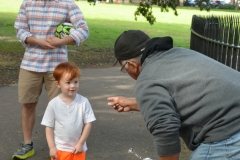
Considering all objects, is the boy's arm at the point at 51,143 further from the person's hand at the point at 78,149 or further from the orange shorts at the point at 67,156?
the person's hand at the point at 78,149

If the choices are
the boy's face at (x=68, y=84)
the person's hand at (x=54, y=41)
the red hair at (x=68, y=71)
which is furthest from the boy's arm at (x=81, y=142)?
the person's hand at (x=54, y=41)

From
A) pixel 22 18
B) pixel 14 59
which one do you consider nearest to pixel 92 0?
pixel 14 59

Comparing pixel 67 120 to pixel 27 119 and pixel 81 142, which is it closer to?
pixel 81 142

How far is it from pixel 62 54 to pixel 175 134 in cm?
306

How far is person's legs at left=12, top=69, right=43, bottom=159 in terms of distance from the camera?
5.77 meters

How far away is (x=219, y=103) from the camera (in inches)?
114

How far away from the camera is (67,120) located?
467cm

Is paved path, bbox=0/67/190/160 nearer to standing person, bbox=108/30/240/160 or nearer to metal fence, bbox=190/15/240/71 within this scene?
metal fence, bbox=190/15/240/71

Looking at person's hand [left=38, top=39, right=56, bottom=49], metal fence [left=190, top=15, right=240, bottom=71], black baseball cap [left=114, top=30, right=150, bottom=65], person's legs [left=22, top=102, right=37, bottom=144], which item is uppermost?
black baseball cap [left=114, top=30, right=150, bottom=65]

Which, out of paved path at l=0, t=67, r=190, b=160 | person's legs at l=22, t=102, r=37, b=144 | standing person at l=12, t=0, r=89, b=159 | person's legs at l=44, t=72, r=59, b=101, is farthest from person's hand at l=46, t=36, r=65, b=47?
paved path at l=0, t=67, r=190, b=160

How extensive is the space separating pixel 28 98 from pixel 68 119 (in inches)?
49.6

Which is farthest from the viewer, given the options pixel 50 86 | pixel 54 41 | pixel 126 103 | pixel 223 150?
pixel 50 86

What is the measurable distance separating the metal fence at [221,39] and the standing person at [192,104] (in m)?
3.14

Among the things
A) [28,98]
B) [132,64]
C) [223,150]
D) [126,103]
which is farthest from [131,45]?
[28,98]
